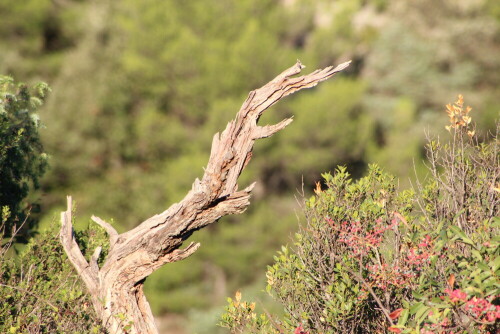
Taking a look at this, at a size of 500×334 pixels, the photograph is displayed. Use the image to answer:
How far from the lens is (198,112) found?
122ft

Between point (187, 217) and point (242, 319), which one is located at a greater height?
point (187, 217)

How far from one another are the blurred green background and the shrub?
21.6 m

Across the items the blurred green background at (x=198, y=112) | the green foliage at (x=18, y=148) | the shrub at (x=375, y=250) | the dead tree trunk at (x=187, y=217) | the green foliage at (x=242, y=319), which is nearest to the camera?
the shrub at (x=375, y=250)

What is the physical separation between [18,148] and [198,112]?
26568mm

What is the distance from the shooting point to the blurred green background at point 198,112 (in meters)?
34.1

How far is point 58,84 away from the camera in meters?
35.5

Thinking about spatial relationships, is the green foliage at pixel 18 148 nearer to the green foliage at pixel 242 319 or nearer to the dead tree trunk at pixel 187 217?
the dead tree trunk at pixel 187 217

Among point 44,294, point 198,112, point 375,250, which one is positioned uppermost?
point 198,112

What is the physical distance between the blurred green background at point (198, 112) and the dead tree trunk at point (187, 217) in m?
21.6

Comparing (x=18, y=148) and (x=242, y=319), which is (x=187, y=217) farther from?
(x=18, y=148)

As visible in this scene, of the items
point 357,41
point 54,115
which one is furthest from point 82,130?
point 357,41

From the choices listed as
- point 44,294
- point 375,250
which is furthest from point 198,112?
point 375,250

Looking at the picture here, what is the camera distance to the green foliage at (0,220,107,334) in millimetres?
8219

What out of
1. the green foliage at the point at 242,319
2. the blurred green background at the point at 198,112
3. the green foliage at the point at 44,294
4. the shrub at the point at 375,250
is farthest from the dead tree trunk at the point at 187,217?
the blurred green background at the point at 198,112
